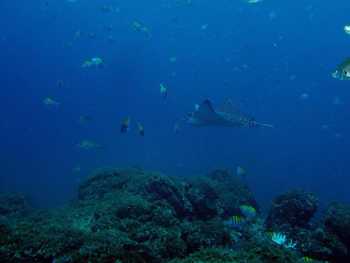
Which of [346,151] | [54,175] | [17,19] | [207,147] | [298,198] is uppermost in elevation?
[17,19]

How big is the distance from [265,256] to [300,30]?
110 m

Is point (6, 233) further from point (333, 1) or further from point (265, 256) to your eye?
point (333, 1)

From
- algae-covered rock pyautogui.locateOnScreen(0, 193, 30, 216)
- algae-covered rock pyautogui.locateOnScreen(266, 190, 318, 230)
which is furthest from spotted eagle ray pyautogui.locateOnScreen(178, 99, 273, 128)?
algae-covered rock pyautogui.locateOnScreen(0, 193, 30, 216)

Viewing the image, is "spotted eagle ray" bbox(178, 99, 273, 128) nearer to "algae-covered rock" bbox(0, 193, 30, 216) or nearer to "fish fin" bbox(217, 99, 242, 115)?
"fish fin" bbox(217, 99, 242, 115)

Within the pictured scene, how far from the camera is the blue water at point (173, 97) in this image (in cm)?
4772

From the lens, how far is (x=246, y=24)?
95.0m

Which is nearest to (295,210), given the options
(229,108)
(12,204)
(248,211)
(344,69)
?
(248,211)

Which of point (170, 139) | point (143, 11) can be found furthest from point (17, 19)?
point (170, 139)

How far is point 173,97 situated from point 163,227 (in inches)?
3285

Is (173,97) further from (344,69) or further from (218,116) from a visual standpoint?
(344,69)

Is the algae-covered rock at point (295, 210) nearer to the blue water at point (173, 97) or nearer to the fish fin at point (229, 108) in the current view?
the fish fin at point (229, 108)

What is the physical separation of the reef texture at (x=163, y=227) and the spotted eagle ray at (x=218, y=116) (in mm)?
4901

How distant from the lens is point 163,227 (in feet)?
23.9

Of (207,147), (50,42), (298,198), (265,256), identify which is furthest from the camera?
(50,42)
